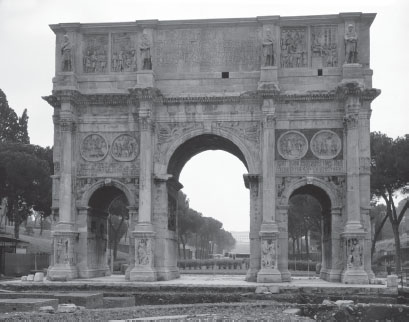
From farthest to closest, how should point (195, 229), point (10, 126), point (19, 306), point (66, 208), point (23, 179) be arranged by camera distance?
→ point (195, 229) < point (10, 126) < point (23, 179) < point (66, 208) < point (19, 306)

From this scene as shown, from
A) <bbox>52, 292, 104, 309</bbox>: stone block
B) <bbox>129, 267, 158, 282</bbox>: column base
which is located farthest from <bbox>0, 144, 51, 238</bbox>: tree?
<bbox>52, 292, 104, 309</bbox>: stone block

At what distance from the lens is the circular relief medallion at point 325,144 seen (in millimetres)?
27359

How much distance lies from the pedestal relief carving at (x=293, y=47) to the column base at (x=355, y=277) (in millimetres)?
8519

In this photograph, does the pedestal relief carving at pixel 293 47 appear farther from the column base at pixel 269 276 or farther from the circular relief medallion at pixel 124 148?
the column base at pixel 269 276

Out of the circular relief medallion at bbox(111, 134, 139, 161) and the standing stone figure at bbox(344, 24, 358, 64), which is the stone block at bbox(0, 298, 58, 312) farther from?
the standing stone figure at bbox(344, 24, 358, 64)

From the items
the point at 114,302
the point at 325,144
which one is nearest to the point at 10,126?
the point at 325,144

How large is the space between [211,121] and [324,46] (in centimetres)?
557

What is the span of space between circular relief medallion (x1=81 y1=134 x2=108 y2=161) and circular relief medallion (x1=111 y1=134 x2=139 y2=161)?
42 centimetres

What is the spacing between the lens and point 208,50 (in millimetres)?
28375

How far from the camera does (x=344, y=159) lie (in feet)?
89.2

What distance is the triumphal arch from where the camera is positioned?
27.0 m

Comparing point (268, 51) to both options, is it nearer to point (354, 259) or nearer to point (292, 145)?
point (292, 145)

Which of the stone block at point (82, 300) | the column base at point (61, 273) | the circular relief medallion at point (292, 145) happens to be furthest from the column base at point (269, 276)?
the stone block at point (82, 300)

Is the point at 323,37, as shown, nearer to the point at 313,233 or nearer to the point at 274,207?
the point at 274,207
